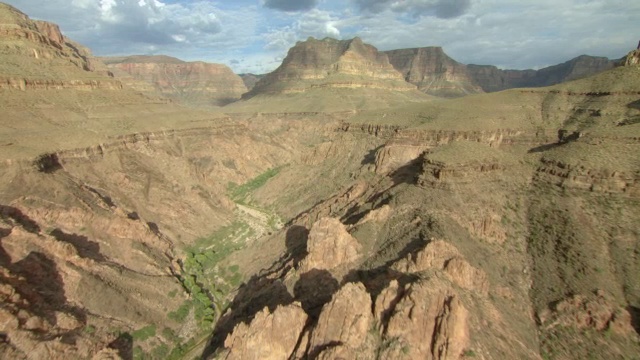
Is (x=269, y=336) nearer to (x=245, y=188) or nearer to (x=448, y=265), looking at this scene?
(x=448, y=265)

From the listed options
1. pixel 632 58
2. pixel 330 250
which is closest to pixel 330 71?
pixel 632 58

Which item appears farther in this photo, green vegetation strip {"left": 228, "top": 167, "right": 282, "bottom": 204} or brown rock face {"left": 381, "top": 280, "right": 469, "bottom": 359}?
green vegetation strip {"left": 228, "top": 167, "right": 282, "bottom": 204}

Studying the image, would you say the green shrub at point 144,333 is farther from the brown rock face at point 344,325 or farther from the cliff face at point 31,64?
the cliff face at point 31,64

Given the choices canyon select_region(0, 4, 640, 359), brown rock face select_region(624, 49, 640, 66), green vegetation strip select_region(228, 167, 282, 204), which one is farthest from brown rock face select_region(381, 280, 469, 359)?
brown rock face select_region(624, 49, 640, 66)

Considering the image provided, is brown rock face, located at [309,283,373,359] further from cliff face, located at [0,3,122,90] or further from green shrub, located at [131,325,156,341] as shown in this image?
cliff face, located at [0,3,122,90]

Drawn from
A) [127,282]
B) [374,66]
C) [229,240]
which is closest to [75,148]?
[229,240]

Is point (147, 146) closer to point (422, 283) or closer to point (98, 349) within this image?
point (98, 349)
